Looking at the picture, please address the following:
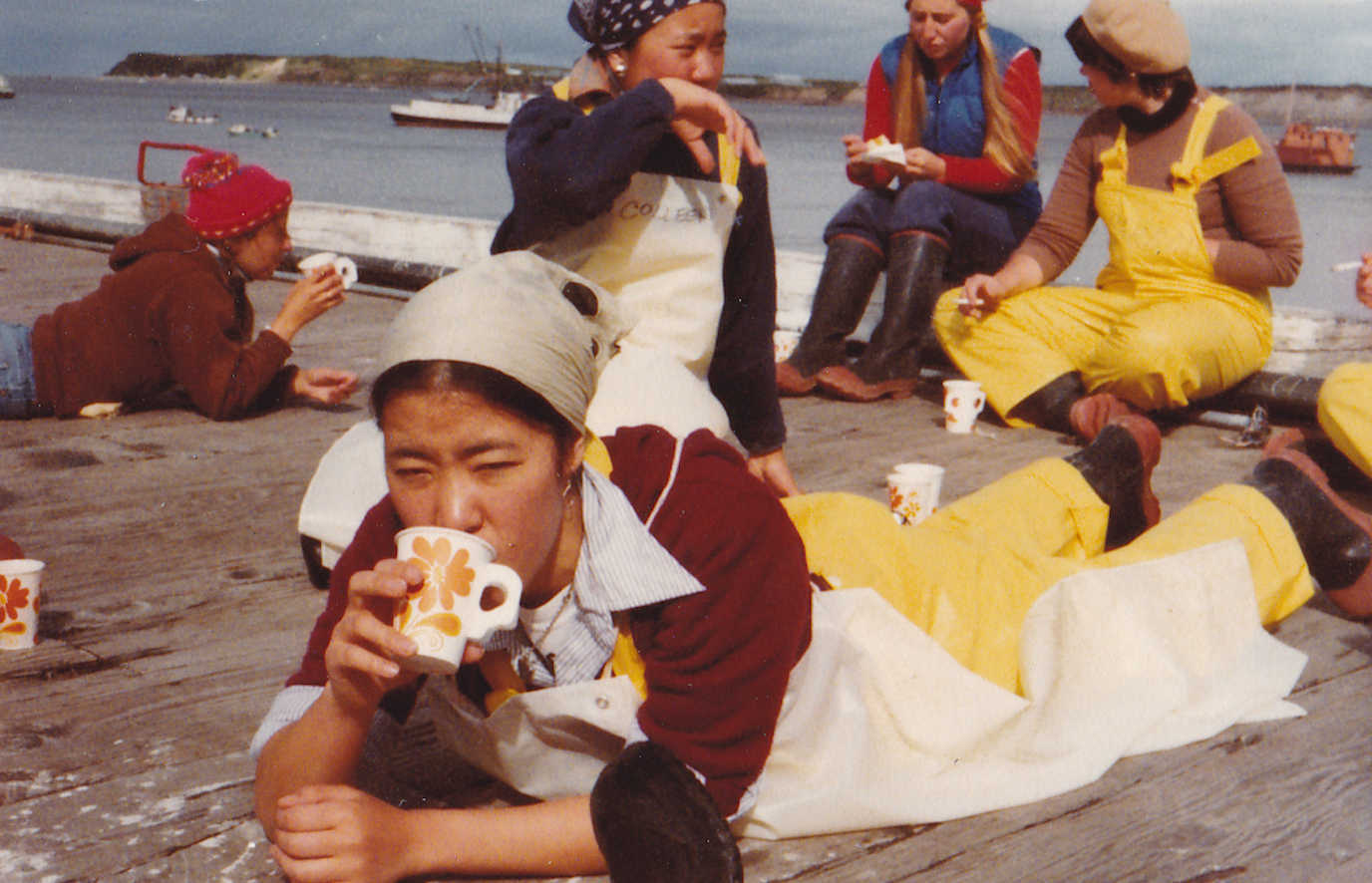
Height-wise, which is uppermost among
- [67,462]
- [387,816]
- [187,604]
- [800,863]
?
[387,816]

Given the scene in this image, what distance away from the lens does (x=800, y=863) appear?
2.10 metres

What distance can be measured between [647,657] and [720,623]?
13cm

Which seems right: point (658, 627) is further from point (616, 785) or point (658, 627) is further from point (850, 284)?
point (850, 284)

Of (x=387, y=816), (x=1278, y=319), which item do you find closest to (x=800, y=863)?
(x=387, y=816)

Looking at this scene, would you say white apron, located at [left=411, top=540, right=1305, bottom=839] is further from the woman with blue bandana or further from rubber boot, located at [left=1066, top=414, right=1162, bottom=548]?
the woman with blue bandana

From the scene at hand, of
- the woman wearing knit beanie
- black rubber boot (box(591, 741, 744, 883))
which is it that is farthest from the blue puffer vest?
black rubber boot (box(591, 741, 744, 883))

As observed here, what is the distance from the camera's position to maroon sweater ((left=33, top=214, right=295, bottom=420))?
476 centimetres

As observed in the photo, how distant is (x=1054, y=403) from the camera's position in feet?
17.1

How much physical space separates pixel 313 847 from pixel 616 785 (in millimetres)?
386

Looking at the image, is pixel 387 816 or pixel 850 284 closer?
pixel 387 816

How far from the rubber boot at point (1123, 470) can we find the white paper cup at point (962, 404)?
172cm

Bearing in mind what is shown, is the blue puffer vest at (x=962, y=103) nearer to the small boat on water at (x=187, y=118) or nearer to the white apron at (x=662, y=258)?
the white apron at (x=662, y=258)

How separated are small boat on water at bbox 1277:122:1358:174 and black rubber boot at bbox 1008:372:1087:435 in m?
59.6

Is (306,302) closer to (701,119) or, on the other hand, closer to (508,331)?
(701,119)
